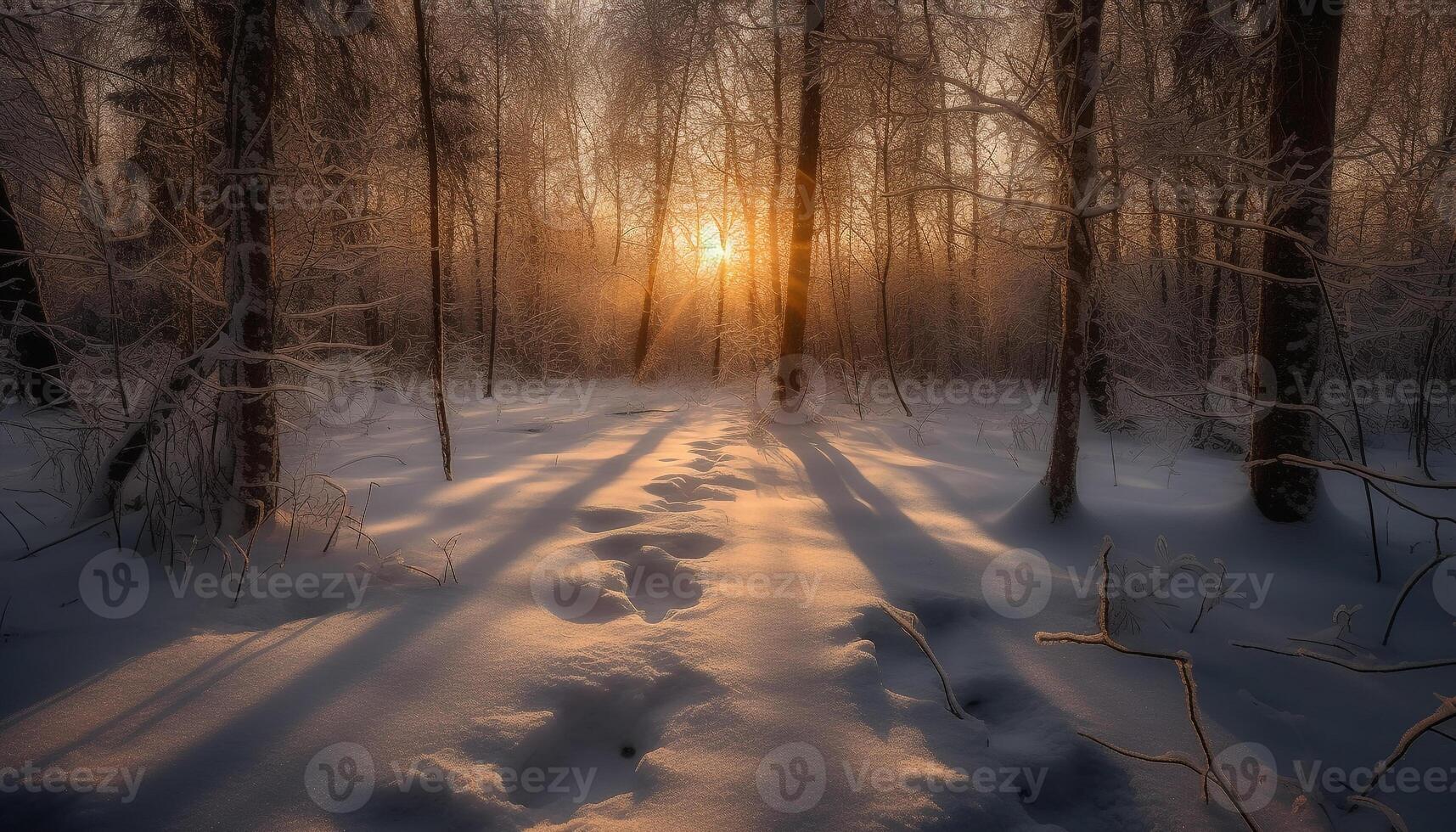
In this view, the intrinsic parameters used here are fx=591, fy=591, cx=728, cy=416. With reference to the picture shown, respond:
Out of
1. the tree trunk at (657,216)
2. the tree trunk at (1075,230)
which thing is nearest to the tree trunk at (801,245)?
the tree trunk at (1075,230)

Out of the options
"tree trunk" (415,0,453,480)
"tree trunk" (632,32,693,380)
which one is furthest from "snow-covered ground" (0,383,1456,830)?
"tree trunk" (632,32,693,380)

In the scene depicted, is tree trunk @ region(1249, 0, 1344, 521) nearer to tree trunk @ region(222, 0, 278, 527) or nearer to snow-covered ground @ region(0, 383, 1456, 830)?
snow-covered ground @ region(0, 383, 1456, 830)

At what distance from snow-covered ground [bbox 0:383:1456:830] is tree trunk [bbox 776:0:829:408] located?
380 cm

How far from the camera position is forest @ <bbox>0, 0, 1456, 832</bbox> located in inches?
65.9

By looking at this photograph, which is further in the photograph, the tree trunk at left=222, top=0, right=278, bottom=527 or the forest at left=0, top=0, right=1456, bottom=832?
the tree trunk at left=222, top=0, right=278, bottom=527

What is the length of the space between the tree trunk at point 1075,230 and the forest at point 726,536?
3 centimetres

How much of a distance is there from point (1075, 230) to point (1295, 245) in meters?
1.15

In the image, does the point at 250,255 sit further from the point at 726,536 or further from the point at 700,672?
the point at 700,672

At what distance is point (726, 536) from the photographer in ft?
11.3

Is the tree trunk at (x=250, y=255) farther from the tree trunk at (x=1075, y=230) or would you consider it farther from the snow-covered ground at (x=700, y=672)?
the tree trunk at (x=1075, y=230)

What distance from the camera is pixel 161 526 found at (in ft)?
8.93

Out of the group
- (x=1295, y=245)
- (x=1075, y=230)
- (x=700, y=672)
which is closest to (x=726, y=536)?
(x=700, y=672)

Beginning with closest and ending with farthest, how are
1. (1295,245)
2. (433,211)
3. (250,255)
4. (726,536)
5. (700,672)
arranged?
1. (700,672)
2. (250,255)
3. (1295,245)
4. (726,536)
5. (433,211)

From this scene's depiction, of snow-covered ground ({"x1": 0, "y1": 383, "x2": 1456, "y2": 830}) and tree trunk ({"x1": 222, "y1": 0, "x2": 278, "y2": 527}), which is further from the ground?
tree trunk ({"x1": 222, "y1": 0, "x2": 278, "y2": 527})
